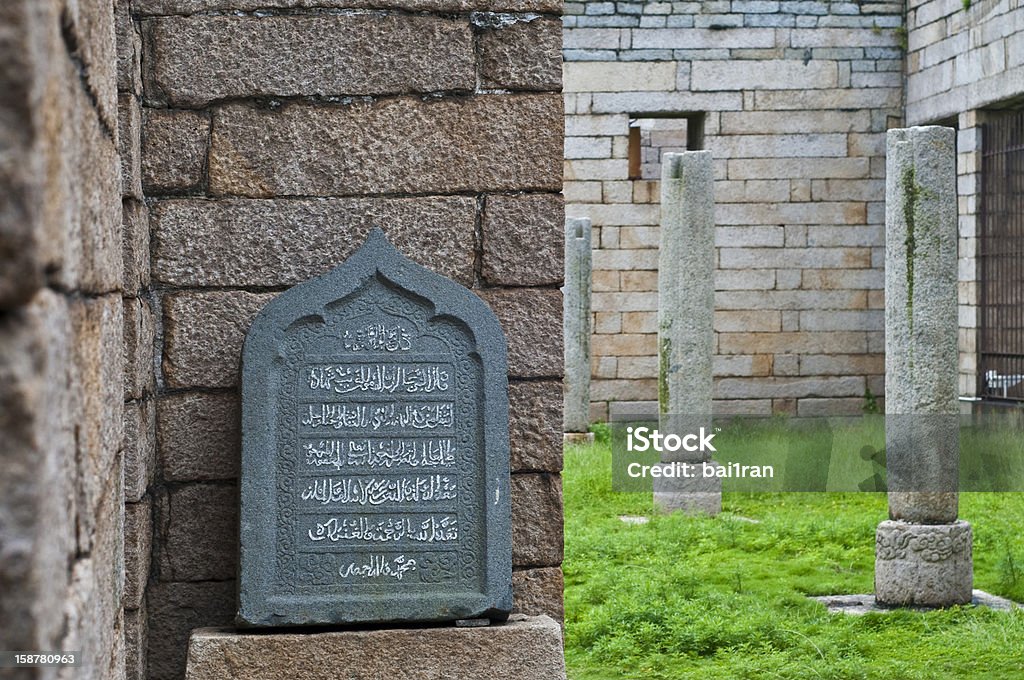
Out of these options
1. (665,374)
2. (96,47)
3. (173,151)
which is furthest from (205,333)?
(665,374)

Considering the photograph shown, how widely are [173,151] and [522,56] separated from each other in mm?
1006

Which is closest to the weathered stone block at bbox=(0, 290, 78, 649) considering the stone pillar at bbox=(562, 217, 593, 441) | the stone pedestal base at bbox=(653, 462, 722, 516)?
the stone pedestal base at bbox=(653, 462, 722, 516)

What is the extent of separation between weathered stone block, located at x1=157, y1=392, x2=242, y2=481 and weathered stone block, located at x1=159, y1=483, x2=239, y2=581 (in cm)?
5

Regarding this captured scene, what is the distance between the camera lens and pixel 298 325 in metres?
3.75

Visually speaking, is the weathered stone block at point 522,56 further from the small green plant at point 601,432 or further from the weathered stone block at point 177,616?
the small green plant at point 601,432

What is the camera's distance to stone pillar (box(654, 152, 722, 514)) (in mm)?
9555

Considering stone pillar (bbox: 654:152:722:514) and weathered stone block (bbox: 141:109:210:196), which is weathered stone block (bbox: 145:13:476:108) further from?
stone pillar (bbox: 654:152:722:514)

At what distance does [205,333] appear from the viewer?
3.92m

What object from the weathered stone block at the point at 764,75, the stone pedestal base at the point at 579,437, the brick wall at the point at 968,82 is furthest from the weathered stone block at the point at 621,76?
the stone pedestal base at the point at 579,437

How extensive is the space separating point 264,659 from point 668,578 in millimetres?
3876

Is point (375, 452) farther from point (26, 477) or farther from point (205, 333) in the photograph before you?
point (26, 477)

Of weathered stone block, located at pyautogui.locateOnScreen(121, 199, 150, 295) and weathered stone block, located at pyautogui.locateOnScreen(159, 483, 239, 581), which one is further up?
weathered stone block, located at pyautogui.locateOnScreen(121, 199, 150, 295)

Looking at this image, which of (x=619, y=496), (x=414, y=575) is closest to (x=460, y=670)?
(x=414, y=575)

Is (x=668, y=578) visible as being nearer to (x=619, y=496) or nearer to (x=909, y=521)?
(x=909, y=521)
